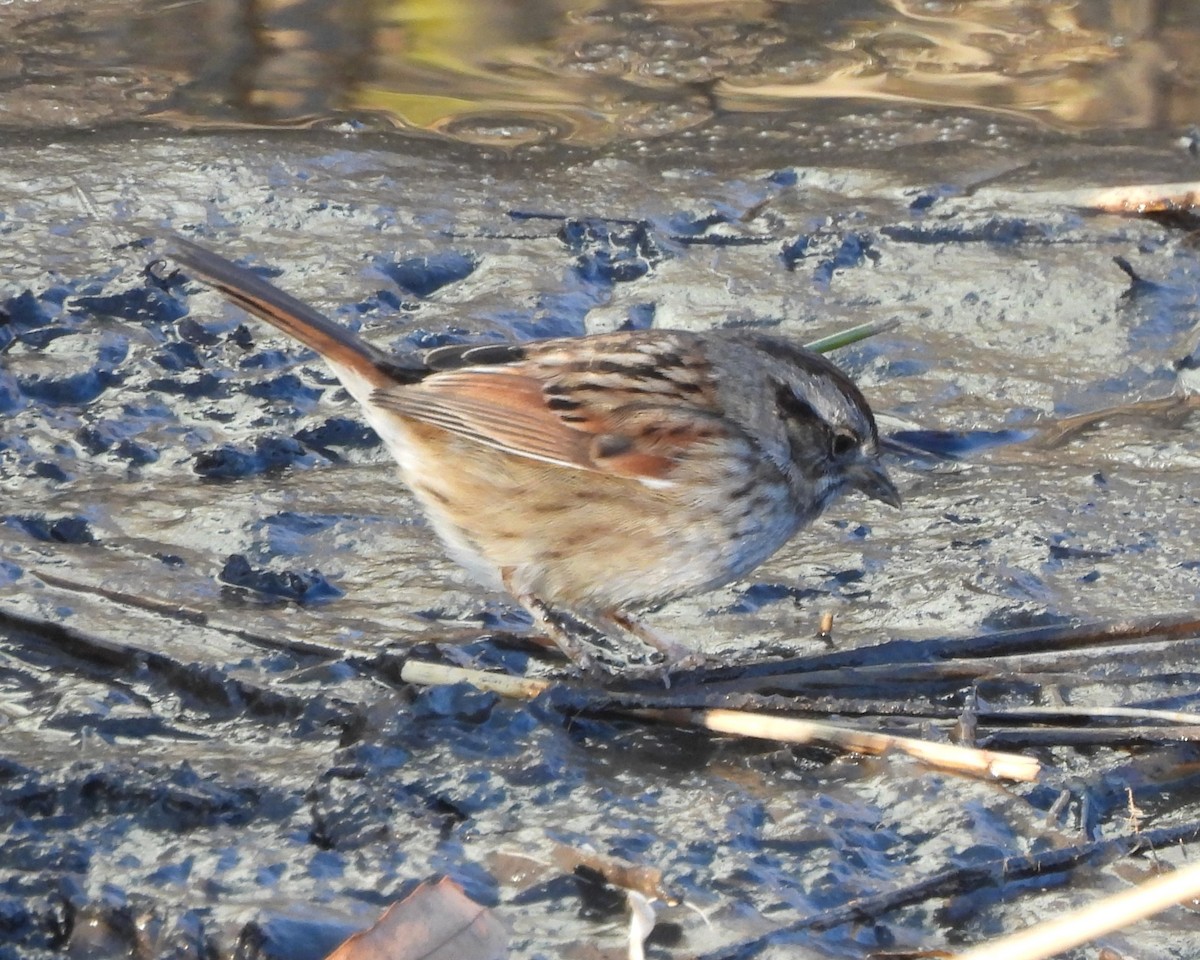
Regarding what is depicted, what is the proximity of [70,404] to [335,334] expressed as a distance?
3.87 ft

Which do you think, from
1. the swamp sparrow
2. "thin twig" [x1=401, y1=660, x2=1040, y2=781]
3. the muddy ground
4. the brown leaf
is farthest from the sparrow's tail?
the brown leaf

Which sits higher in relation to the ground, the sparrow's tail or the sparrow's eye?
the sparrow's tail

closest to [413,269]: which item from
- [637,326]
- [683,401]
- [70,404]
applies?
[637,326]

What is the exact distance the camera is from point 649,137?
8164 millimetres

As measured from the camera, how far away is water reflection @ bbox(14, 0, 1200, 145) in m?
8.29

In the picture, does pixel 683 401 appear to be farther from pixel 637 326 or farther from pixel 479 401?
pixel 637 326

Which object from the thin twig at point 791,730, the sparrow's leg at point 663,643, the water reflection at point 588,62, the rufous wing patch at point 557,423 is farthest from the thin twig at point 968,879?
the water reflection at point 588,62

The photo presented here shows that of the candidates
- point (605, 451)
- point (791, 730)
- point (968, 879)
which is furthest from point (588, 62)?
point (968, 879)

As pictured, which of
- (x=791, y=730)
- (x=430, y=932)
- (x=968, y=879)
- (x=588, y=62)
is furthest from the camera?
(x=588, y=62)

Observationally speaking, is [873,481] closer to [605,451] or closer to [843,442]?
[843,442]

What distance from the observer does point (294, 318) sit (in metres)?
4.86

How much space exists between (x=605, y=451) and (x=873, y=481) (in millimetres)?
828

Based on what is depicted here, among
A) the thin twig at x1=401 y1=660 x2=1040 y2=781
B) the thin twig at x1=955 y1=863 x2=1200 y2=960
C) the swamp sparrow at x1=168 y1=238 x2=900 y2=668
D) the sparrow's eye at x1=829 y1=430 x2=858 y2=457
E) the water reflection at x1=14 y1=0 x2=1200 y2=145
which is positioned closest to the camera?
the thin twig at x1=955 y1=863 x2=1200 y2=960

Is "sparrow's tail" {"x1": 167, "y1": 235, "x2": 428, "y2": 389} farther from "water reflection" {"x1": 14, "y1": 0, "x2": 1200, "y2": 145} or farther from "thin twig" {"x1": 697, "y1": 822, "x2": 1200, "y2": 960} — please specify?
"water reflection" {"x1": 14, "y1": 0, "x2": 1200, "y2": 145}
